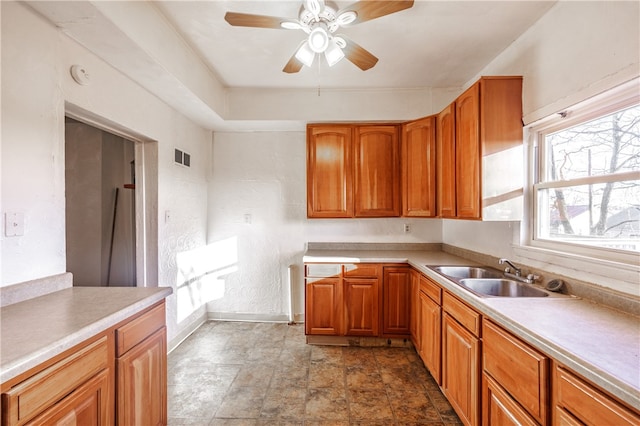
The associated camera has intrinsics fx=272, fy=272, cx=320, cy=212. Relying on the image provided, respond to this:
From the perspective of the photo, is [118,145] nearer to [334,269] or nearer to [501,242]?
[334,269]

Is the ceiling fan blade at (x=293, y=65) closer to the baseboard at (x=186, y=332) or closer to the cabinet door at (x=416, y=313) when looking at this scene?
the cabinet door at (x=416, y=313)

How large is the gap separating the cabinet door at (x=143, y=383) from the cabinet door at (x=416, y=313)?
6.43ft

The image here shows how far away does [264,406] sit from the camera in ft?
6.24

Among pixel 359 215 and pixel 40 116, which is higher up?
pixel 40 116

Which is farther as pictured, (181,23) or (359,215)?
(359,215)

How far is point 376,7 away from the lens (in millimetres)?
1424

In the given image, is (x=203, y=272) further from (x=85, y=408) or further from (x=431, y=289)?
(x=431, y=289)

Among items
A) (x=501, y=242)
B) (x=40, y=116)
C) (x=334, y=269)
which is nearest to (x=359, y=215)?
(x=334, y=269)

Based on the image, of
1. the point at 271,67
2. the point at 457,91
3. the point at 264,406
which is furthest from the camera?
the point at 457,91

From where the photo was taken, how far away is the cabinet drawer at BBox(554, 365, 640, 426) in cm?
77

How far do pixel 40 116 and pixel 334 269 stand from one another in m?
2.31

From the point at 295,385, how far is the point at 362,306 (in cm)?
94

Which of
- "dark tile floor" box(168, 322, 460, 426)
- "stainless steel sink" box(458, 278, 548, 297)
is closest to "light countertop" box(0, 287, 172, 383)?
"dark tile floor" box(168, 322, 460, 426)

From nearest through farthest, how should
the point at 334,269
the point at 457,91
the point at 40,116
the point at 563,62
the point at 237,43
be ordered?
the point at 40,116
the point at 563,62
the point at 237,43
the point at 334,269
the point at 457,91
